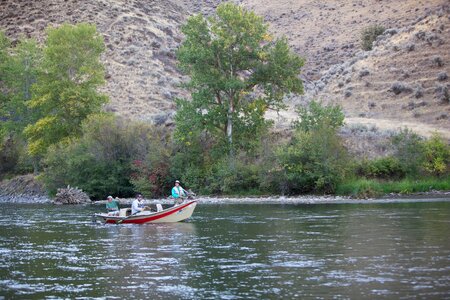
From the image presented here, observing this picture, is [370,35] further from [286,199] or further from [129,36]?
[286,199]

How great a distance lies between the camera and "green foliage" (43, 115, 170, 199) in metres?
53.5

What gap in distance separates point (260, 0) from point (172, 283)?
87583 millimetres

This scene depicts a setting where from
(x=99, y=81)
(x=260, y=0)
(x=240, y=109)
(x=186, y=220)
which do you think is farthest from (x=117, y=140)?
→ (x=260, y=0)

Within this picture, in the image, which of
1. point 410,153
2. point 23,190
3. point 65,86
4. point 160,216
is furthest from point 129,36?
point 160,216

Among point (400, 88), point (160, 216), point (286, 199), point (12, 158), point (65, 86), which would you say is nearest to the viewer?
point (160, 216)

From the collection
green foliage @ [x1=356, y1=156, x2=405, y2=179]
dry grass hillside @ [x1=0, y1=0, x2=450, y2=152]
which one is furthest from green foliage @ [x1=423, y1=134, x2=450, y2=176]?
dry grass hillside @ [x1=0, y1=0, x2=450, y2=152]

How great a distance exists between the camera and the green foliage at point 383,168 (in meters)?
47.3

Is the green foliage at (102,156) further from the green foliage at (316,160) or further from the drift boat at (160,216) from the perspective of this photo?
the drift boat at (160,216)

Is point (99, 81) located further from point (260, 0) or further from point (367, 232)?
point (260, 0)

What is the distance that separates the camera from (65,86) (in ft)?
186

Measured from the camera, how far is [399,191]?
45719 mm

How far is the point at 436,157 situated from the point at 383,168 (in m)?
3.49

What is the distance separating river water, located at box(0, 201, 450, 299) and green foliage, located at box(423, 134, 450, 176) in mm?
10456

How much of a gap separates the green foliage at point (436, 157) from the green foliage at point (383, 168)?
1769mm
